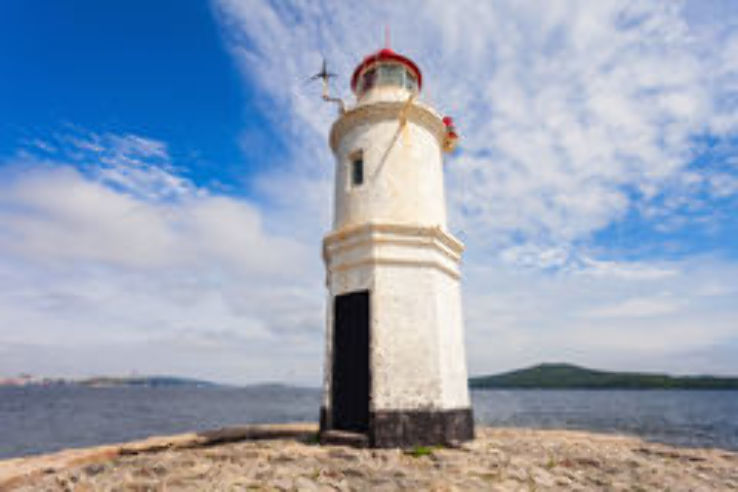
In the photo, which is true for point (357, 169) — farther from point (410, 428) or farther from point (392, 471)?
point (392, 471)

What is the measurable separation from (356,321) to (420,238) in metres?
2.01

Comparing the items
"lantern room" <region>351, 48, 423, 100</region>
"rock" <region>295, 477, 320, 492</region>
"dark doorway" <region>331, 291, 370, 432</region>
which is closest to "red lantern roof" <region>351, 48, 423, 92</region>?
"lantern room" <region>351, 48, 423, 100</region>

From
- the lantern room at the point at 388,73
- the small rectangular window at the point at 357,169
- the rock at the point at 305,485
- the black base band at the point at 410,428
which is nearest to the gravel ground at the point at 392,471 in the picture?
the rock at the point at 305,485

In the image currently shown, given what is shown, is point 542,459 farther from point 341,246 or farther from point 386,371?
point 341,246

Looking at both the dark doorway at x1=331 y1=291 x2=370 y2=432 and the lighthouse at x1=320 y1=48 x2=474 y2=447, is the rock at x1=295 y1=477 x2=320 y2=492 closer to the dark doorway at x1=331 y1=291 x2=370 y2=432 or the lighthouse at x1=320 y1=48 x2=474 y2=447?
the lighthouse at x1=320 y1=48 x2=474 y2=447

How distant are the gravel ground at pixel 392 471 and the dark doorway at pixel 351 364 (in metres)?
0.65

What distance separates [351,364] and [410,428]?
61.4 inches

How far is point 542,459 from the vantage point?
701 cm

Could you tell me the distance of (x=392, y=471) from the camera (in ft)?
20.1

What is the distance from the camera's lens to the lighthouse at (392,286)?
315 inches

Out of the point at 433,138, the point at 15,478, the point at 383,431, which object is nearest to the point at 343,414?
the point at 383,431

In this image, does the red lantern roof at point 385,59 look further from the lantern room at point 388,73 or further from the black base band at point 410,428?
the black base band at point 410,428

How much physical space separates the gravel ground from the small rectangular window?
17.1ft

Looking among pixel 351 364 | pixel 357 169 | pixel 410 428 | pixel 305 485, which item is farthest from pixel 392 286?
pixel 305 485
